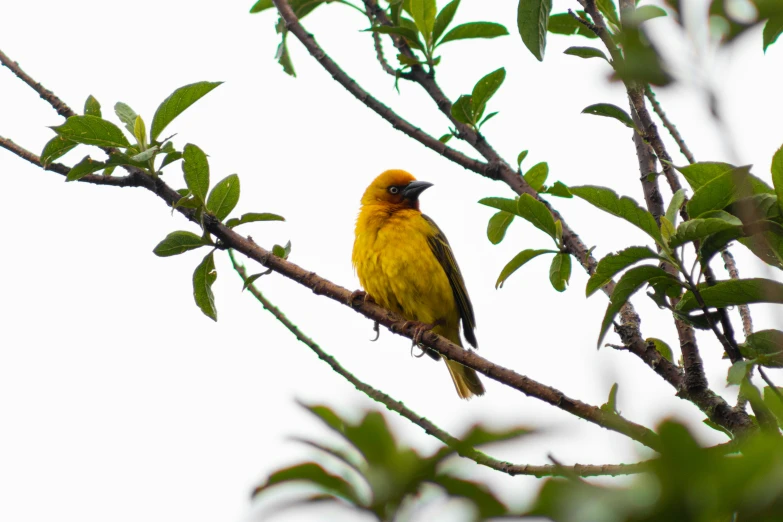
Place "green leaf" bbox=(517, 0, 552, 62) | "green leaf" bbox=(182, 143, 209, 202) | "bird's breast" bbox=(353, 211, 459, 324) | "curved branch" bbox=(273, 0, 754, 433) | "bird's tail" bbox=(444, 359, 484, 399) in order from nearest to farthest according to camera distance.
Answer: "green leaf" bbox=(517, 0, 552, 62)
"curved branch" bbox=(273, 0, 754, 433)
"green leaf" bbox=(182, 143, 209, 202)
"bird's breast" bbox=(353, 211, 459, 324)
"bird's tail" bbox=(444, 359, 484, 399)

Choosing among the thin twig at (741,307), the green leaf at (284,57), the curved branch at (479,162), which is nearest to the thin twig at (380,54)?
the curved branch at (479,162)

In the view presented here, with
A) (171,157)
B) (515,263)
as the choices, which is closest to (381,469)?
(515,263)

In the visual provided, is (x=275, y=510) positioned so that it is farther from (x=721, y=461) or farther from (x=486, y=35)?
(x=486, y=35)

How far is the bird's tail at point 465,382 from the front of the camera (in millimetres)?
6840

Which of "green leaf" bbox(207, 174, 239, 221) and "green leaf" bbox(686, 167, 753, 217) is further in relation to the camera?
"green leaf" bbox(207, 174, 239, 221)

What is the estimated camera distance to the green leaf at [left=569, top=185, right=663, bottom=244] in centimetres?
229

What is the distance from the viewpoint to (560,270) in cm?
311

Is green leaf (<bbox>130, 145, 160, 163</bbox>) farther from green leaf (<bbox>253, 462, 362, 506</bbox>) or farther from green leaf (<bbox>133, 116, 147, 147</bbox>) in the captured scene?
green leaf (<bbox>253, 462, 362, 506</bbox>)

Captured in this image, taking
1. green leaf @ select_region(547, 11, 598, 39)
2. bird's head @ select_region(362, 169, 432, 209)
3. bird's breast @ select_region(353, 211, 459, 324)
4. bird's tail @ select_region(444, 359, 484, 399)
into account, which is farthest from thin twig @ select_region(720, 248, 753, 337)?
bird's head @ select_region(362, 169, 432, 209)

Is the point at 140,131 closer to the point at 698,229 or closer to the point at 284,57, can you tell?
the point at 284,57

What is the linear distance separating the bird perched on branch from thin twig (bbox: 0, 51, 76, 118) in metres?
3.13

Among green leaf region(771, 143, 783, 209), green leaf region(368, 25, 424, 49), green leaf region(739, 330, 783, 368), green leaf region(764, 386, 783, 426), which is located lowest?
green leaf region(764, 386, 783, 426)

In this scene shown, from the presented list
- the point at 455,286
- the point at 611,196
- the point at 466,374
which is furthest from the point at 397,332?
the point at 466,374

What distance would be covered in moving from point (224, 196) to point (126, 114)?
1.81 ft
